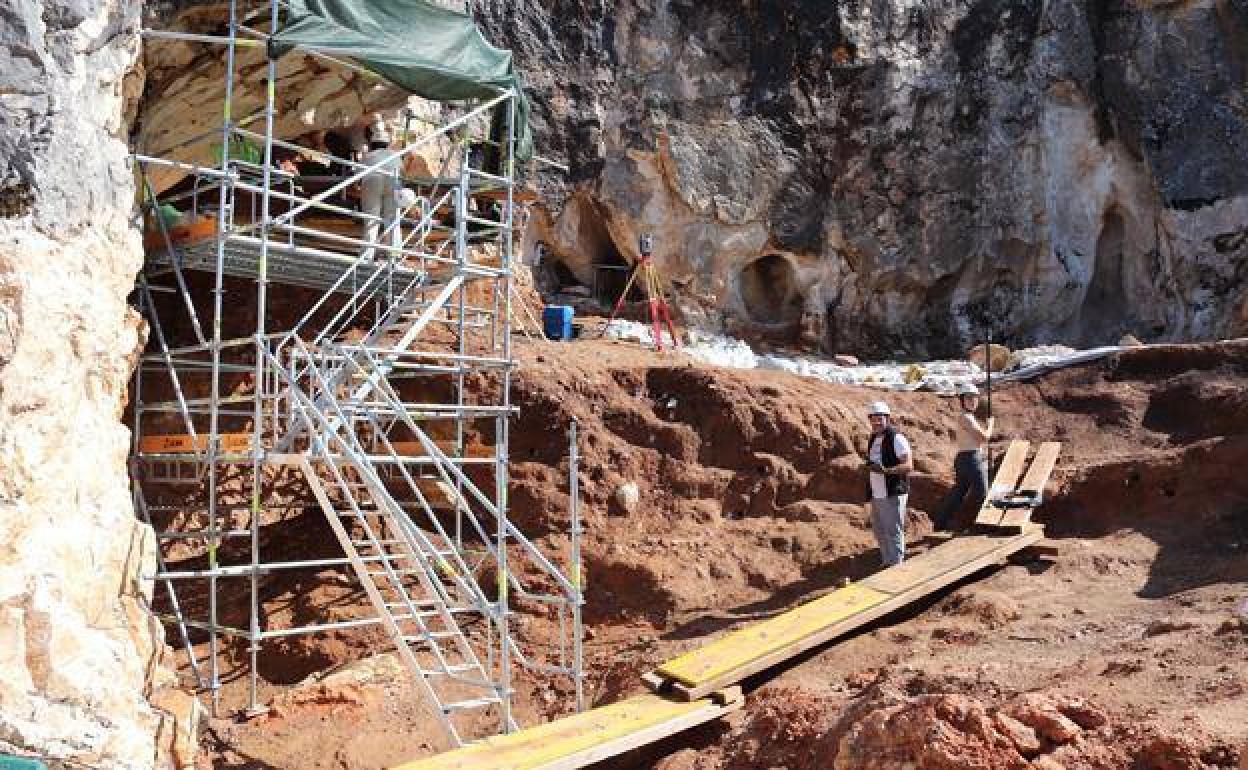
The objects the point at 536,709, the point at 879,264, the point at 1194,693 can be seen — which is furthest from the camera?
the point at 879,264

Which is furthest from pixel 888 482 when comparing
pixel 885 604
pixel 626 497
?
pixel 626 497

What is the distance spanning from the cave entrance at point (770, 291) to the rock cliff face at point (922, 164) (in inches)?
2.0

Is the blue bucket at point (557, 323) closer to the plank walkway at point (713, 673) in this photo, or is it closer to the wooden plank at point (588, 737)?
the plank walkway at point (713, 673)

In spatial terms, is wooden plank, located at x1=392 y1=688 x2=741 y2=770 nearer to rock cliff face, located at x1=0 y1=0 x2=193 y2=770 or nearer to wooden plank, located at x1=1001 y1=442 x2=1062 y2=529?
rock cliff face, located at x1=0 y1=0 x2=193 y2=770

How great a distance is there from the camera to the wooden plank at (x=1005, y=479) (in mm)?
10148

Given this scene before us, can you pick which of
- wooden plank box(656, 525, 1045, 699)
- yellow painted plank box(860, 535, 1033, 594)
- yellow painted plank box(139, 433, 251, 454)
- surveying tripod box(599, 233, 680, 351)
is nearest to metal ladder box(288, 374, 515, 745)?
yellow painted plank box(139, 433, 251, 454)

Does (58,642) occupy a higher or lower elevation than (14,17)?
lower

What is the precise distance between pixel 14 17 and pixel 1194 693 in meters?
8.28

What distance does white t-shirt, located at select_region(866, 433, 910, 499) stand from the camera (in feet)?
31.0

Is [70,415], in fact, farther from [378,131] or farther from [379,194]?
[378,131]

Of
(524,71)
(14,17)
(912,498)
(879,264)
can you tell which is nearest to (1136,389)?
(912,498)

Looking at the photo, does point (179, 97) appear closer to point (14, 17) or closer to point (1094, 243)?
point (14, 17)

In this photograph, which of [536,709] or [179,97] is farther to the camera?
[179,97]

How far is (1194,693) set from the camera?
584 cm
